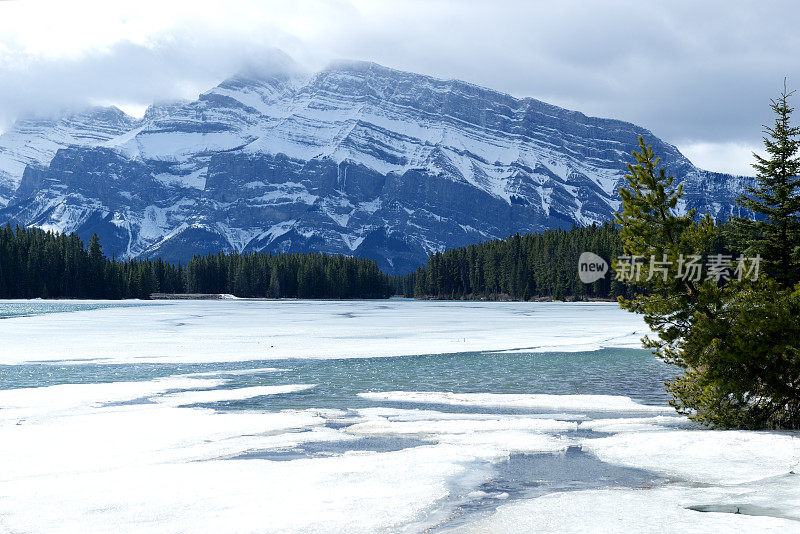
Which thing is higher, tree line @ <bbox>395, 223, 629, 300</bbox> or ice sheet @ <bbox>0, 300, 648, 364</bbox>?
tree line @ <bbox>395, 223, 629, 300</bbox>

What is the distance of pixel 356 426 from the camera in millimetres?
17156

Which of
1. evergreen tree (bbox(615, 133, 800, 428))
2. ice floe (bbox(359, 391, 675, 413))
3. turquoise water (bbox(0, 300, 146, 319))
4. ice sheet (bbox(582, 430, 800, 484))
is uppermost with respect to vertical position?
evergreen tree (bbox(615, 133, 800, 428))

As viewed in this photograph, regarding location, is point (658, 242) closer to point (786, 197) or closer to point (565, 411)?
point (565, 411)

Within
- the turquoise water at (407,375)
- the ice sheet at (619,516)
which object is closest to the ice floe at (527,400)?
the turquoise water at (407,375)

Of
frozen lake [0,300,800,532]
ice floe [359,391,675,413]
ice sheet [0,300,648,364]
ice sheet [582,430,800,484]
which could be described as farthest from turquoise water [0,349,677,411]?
ice sheet [582,430,800,484]

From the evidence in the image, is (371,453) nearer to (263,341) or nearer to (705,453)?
(705,453)

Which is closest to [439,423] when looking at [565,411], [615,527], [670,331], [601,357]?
[565,411]

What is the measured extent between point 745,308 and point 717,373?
5.48 ft

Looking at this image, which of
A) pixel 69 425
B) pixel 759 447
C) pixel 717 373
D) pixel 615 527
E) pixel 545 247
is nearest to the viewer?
pixel 615 527

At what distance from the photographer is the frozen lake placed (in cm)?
984

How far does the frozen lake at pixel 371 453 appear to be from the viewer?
9836 millimetres

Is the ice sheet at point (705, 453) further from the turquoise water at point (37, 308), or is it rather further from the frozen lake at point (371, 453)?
the turquoise water at point (37, 308)

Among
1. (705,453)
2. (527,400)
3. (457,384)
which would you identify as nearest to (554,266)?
(457,384)

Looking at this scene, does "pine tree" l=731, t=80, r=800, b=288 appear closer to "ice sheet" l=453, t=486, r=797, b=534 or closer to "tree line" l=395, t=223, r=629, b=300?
"ice sheet" l=453, t=486, r=797, b=534
